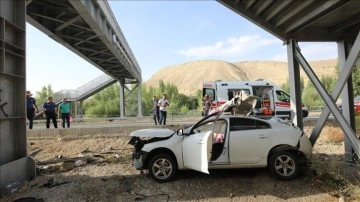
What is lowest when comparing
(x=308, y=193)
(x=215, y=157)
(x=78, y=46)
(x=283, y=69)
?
(x=308, y=193)

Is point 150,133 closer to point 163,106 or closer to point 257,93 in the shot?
point 163,106

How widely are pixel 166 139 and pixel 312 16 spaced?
470 centimetres

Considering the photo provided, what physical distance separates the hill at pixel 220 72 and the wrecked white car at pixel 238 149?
137 metres

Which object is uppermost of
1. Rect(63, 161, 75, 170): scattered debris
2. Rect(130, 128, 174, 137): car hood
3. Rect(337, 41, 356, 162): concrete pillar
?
Rect(337, 41, 356, 162): concrete pillar

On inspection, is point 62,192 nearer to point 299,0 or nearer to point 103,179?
point 103,179

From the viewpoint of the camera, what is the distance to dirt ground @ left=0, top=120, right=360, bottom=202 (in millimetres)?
7102

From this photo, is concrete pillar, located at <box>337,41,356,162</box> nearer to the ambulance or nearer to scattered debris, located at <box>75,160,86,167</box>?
scattered debris, located at <box>75,160,86,167</box>

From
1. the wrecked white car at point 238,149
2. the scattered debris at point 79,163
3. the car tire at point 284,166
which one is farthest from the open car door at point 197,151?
the scattered debris at point 79,163

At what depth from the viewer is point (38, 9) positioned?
48.4ft

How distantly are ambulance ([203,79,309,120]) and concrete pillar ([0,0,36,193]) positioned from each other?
12117mm

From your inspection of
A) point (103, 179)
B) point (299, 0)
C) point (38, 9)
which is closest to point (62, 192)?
point (103, 179)

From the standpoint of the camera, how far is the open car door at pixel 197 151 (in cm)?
689

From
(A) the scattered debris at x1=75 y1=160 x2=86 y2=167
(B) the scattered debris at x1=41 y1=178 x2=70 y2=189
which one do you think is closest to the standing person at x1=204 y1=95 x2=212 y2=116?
(A) the scattered debris at x1=75 y1=160 x2=86 y2=167

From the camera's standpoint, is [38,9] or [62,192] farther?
[38,9]
